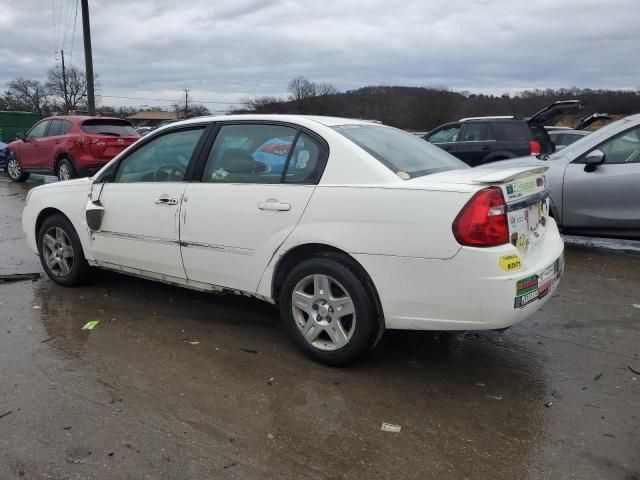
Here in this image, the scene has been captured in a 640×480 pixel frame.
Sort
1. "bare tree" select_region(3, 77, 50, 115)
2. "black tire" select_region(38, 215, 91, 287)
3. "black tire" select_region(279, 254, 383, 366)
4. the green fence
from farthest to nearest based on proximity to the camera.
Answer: "bare tree" select_region(3, 77, 50, 115) → the green fence → "black tire" select_region(38, 215, 91, 287) → "black tire" select_region(279, 254, 383, 366)

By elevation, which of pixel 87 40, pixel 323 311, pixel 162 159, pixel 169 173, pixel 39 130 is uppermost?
pixel 87 40

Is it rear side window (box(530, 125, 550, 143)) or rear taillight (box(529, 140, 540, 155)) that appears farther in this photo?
rear side window (box(530, 125, 550, 143))

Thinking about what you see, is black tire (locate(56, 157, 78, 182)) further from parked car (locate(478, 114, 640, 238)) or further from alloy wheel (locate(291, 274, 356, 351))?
alloy wheel (locate(291, 274, 356, 351))

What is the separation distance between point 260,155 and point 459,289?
169 centimetres

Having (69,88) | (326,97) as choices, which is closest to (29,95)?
(69,88)

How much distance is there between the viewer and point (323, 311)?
352cm

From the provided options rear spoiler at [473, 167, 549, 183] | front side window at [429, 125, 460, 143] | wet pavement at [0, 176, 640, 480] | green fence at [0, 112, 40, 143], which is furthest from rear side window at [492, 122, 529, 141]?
green fence at [0, 112, 40, 143]

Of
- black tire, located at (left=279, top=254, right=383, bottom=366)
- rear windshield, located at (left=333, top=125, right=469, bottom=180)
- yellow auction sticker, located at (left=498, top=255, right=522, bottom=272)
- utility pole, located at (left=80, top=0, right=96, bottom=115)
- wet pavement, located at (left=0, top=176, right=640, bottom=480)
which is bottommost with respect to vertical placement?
wet pavement, located at (left=0, top=176, right=640, bottom=480)

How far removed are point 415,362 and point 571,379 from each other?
3.15ft

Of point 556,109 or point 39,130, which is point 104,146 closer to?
point 39,130

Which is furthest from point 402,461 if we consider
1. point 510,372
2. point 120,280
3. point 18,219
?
point 18,219

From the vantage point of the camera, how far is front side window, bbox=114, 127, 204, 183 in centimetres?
429

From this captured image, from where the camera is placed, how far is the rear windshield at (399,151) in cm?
352

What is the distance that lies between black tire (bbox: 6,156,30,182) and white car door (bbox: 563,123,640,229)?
44.0 feet
